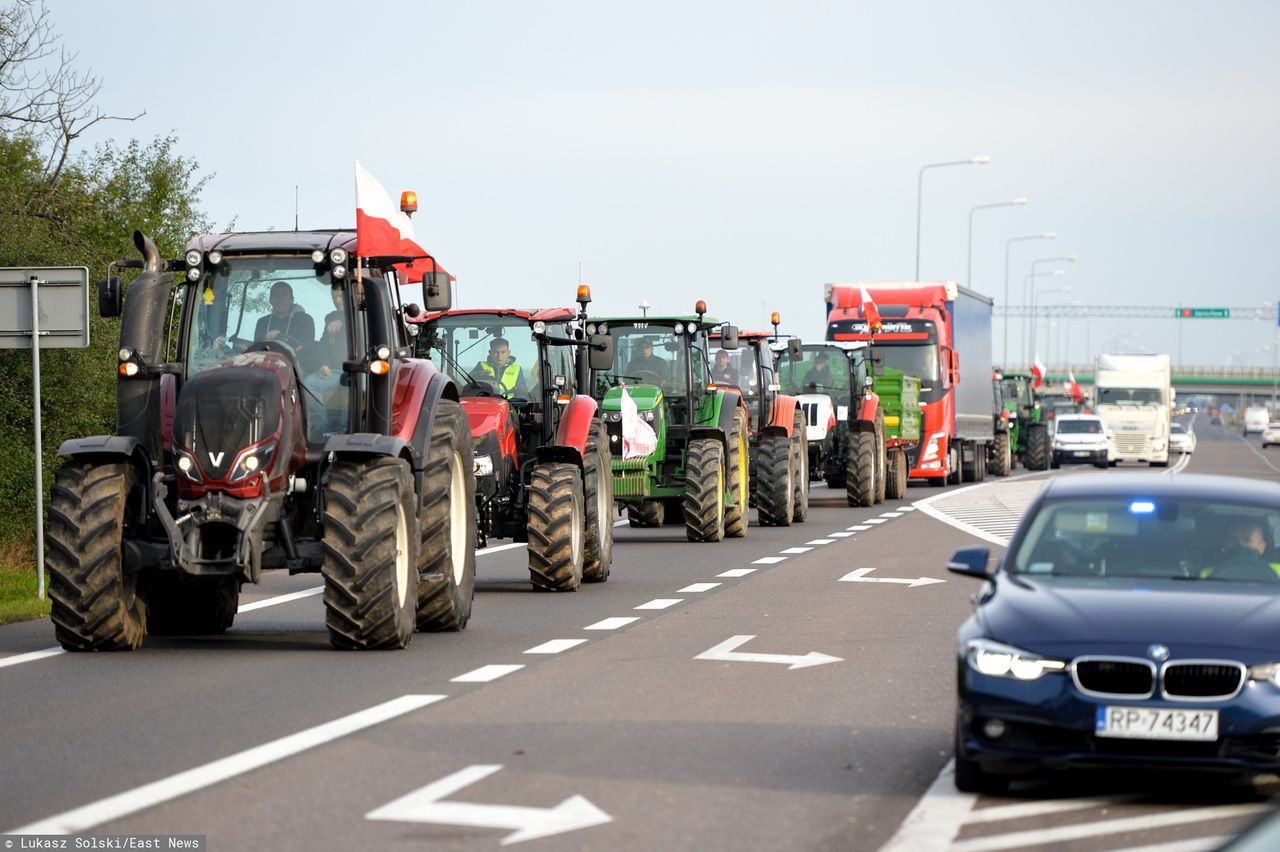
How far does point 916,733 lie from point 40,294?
10.9 meters

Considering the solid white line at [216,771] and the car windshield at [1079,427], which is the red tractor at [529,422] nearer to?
the solid white line at [216,771]

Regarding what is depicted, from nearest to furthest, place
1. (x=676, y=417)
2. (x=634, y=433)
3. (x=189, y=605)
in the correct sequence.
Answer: (x=189, y=605)
(x=634, y=433)
(x=676, y=417)

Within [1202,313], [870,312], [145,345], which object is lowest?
[145,345]

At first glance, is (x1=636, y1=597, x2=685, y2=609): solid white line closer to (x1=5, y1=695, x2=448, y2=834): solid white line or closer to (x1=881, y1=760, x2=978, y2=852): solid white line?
(x1=5, y1=695, x2=448, y2=834): solid white line

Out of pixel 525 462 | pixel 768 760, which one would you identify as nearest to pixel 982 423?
pixel 525 462

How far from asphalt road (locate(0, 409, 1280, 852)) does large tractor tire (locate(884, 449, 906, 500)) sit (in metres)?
22.6

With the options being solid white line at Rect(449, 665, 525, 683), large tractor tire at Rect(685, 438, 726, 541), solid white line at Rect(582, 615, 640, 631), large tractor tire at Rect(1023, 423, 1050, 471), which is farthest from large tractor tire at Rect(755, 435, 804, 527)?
large tractor tire at Rect(1023, 423, 1050, 471)

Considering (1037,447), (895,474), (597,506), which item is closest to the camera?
(597,506)

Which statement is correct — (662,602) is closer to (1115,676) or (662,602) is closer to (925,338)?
(1115,676)

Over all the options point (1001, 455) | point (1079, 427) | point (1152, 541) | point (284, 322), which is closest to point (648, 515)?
point (284, 322)

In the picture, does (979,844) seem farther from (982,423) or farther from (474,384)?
(982,423)

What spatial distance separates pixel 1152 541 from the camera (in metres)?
9.21

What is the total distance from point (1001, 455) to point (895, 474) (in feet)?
61.7

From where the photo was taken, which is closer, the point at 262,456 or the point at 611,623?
the point at 262,456
